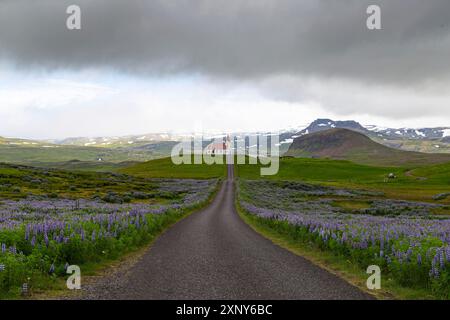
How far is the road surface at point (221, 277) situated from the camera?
10.0 m

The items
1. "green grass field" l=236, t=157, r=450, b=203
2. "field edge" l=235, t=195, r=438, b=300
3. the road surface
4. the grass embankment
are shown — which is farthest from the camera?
"green grass field" l=236, t=157, r=450, b=203

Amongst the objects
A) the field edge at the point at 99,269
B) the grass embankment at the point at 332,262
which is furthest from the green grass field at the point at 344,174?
the field edge at the point at 99,269

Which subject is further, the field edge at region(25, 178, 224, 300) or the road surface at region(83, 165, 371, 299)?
the road surface at region(83, 165, 371, 299)

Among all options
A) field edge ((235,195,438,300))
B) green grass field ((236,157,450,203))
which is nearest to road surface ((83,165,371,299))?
field edge ((235,195,438,300))

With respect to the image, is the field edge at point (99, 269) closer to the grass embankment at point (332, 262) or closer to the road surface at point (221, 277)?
the road surface at point (221, 277)

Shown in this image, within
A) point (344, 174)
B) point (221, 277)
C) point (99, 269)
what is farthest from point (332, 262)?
point (344, 174)

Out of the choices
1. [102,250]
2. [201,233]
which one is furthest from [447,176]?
[102,250]

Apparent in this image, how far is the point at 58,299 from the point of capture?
930cm

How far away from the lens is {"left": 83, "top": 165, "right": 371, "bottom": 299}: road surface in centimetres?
1002

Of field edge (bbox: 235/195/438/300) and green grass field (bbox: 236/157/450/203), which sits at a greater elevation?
field edge (bbox: 235/195/438/300)

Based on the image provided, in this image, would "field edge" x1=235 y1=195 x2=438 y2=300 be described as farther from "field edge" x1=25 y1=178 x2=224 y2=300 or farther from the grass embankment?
"field edge" x1=25 y1=178 x2=224 y2=300

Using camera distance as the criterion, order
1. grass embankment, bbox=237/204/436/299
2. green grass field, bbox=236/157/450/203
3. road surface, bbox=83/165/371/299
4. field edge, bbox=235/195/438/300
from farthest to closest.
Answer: green grass field, bbox=236/157/450/203, grass embankment, bbox=237/204/436/299, field edge, bbox=235/195/438/300, road surface, bbox=83/165/371/299
